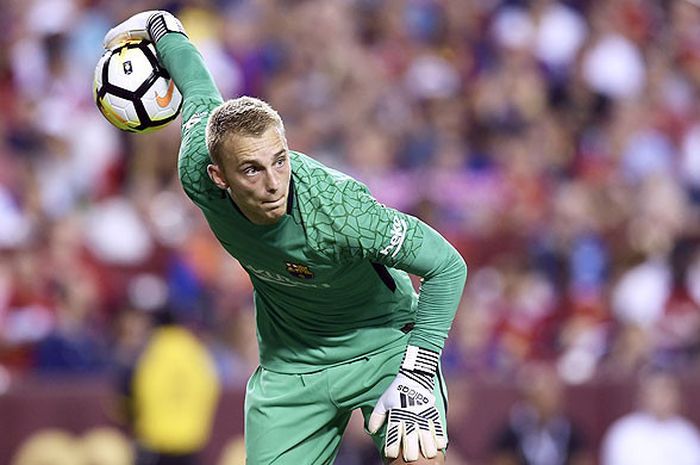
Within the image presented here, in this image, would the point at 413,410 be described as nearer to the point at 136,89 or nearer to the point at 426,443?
the point at 426,443

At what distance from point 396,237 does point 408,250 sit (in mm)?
61

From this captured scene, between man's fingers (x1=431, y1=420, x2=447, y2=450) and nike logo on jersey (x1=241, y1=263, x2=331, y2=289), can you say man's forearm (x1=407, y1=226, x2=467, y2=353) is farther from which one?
nike logo on jersey (x1=241, y1=263, x2=331, y2=289)

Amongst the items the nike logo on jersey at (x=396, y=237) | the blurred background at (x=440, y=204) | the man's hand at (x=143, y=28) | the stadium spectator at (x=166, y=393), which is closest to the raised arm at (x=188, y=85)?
the man's hand at (x=143, y=28)

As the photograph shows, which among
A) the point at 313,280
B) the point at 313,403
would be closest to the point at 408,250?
the point at 313,280

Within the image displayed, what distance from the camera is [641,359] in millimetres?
10406

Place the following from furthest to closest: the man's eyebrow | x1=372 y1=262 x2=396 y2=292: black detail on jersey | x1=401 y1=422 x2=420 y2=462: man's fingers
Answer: x1=372 y1=262 x2=396 y2=292: black detail on jersey → x1=401 y1=422 x2=420 y2=462: man's fingers → the man's eyebrow

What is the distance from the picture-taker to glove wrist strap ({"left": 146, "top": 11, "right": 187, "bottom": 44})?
5715 millimetres

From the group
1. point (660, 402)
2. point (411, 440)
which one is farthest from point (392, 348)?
point (660, 402)

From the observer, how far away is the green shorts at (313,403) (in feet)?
18.1

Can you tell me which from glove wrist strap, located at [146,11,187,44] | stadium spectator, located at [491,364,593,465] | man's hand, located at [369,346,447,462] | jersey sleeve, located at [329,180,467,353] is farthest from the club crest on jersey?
stadium spectator, located at [491,364,593,465]

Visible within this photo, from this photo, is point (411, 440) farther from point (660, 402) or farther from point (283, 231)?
point (660, 402)

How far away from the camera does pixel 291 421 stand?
551 centimetres

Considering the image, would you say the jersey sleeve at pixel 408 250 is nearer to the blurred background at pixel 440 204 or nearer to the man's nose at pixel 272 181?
the man's nose at pixel 272 181

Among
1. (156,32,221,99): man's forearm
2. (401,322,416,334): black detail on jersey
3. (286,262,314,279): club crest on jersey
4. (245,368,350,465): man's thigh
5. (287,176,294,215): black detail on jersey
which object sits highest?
(156,32,221,99): man's forearm
